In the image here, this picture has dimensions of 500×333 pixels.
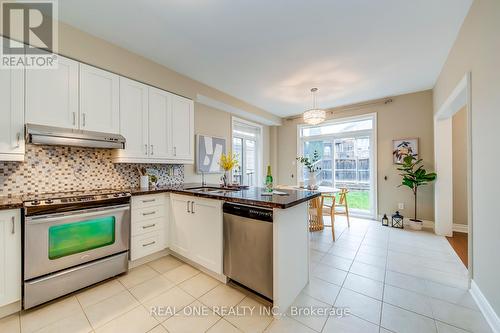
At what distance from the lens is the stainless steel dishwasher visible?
1.63 meters

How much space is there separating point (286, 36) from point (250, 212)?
80.9 inches

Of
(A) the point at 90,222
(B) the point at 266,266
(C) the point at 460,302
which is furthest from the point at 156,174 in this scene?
(C) the point at 460,302

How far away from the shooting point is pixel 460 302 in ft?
5.66

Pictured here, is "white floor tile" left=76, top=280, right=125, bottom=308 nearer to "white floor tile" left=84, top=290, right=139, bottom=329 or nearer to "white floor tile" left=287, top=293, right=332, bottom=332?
"white floor tile" left=84, top=290, right=139, bottom=329

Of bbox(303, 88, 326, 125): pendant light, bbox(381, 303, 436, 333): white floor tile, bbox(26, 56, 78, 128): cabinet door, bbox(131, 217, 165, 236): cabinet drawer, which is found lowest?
bbox(381, 303, 436, 333): white floor tile

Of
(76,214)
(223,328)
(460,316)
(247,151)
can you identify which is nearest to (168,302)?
(223,328)

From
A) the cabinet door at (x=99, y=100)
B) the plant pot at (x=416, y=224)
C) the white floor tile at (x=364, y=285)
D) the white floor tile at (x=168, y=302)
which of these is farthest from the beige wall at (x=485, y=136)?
the cabinet door at (x=99, y=100)

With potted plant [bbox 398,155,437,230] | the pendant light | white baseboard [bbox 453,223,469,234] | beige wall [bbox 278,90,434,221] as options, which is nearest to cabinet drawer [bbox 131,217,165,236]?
the pendant light

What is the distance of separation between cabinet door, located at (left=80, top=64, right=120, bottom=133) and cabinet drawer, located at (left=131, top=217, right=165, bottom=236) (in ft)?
3.82

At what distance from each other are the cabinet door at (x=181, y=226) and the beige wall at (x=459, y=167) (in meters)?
4.80

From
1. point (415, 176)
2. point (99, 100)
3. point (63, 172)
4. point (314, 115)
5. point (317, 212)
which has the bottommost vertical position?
point (317, 212)

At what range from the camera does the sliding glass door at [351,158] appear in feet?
15.0

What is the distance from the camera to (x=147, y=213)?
241 cm

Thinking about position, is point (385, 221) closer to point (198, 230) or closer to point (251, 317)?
point (251, 317)
